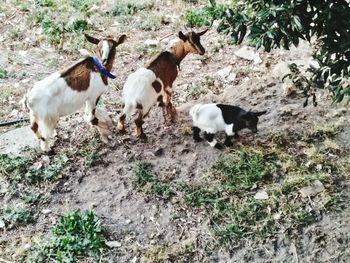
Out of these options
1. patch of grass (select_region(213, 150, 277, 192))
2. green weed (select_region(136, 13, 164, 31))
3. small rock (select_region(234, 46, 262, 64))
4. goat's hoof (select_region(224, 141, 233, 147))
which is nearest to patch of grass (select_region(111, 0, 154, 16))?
green weed (select_region(136, 13, 164, 31))

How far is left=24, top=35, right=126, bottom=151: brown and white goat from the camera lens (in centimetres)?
500

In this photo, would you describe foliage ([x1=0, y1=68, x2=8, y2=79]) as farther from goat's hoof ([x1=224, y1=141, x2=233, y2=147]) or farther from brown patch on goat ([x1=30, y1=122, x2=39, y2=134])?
goat's hoof ([x1=224, y1=141, x2=233, y2=147])

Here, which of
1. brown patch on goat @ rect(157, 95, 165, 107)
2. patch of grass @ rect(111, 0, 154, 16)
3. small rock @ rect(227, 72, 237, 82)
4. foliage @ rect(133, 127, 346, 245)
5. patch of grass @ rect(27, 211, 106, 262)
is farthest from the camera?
patch of grass @ rect(111, 0, 154, 16)

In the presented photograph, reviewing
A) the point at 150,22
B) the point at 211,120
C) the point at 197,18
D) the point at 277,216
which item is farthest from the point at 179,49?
the point at 277,216

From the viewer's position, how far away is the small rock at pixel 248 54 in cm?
683

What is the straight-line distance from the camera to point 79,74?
516 cm

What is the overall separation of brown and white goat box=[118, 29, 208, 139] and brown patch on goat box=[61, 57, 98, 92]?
40 cm

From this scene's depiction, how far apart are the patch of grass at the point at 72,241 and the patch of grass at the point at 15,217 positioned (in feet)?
1.05

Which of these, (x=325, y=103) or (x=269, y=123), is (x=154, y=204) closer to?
(x=269, y=123)

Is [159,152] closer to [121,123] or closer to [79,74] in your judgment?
[121,123]

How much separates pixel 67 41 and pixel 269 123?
3.14 m

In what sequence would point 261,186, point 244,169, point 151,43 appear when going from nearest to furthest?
point 261,186, point 244,169, point 151,43

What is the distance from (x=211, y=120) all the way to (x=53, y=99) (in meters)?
1.55

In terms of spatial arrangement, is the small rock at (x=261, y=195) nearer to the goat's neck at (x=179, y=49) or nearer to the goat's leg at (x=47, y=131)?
the goat's neck at (x=179, y=49)
